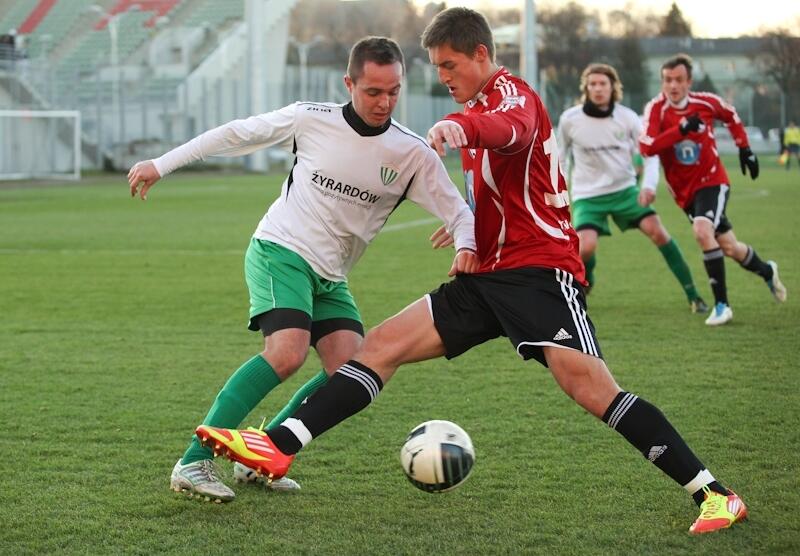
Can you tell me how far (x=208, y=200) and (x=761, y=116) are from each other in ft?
119

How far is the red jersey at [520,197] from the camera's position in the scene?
168 inches

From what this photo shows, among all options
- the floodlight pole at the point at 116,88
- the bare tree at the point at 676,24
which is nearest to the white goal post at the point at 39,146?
the floodlight pole at the point at 116,88

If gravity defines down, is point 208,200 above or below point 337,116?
below

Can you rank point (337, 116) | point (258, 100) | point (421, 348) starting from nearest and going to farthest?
point (421, 348) → point (337, 116) → point (258, 100)

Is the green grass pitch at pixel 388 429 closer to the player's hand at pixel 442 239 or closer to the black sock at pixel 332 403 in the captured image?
the black sock at pixel 332 403

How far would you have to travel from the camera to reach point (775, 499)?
15.0 feet

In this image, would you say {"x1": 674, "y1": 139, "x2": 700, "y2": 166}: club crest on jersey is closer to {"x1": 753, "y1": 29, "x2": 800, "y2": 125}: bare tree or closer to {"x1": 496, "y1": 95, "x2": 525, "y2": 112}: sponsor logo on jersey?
{"x1": 496, "y1": 95, "x2": 525, "y2": 112}: sponsor logo on jersey

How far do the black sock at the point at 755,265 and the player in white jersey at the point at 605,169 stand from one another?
21.6 inches

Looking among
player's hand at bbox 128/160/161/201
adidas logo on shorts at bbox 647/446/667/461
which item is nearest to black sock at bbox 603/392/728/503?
adidas logo on shorts at bbox 647/446/667/461

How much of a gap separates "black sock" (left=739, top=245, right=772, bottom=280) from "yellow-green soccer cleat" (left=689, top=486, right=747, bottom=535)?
18.5 feet

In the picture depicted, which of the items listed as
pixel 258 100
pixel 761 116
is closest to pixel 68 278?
pixel 258 100

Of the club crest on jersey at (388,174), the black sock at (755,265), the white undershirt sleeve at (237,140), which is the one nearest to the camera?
the white undershirt sleeve at (237,140)

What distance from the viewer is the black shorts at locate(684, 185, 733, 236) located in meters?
9.36

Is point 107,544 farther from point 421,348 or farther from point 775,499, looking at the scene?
point 775,499
